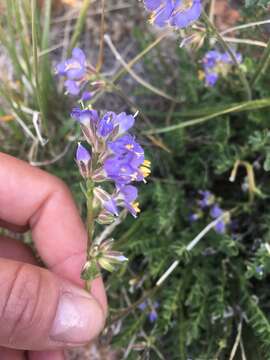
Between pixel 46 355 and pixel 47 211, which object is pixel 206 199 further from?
pixel 46 355

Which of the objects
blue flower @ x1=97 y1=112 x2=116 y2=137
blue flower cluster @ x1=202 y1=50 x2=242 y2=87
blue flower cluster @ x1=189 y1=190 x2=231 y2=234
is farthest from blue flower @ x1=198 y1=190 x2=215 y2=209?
blue flower @ x1=97 y1=112 x2=116 y2=137

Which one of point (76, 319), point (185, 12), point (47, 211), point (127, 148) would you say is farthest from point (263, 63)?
point (76, 319)

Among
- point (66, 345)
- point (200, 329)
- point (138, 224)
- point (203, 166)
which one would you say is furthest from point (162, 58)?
point (66, 345)

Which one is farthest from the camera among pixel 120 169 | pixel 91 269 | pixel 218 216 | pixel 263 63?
pixel 218 216

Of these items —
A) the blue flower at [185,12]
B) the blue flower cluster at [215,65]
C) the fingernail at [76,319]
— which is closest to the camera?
Answer: the blue flower at [185,12]

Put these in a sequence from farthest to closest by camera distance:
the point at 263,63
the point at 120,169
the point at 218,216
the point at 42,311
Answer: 1. the point at 218,216
2. the point at 263,63
3. the point at 42,311
4. the point at 120,169

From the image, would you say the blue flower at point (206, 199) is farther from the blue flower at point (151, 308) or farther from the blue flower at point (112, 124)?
the blue flower at point (112, 124)

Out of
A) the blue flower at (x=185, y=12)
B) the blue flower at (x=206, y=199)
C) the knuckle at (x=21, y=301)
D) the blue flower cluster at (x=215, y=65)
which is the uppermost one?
the blue flower at (x=185, y=12)

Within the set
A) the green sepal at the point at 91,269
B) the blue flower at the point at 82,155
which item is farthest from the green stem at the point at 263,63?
the green sepal at the point at 91,269

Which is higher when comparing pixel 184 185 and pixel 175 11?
pixel 175 11

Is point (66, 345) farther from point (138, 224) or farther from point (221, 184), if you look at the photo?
point (221, 184)
